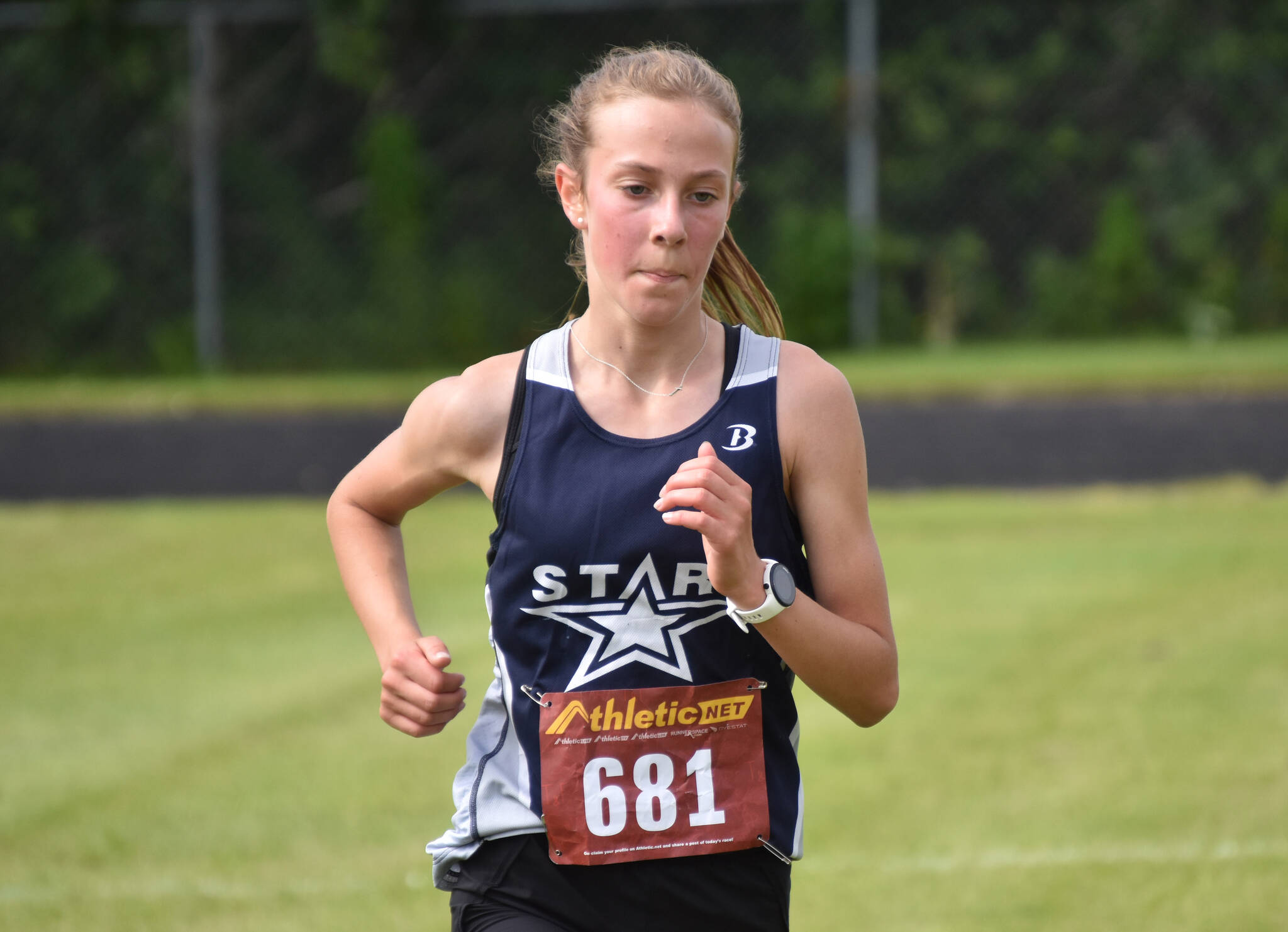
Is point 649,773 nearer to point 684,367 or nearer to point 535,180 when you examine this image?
point 684,367

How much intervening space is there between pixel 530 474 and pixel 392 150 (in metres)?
9.89

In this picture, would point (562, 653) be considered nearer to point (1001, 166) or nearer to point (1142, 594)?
point (1142, 594)

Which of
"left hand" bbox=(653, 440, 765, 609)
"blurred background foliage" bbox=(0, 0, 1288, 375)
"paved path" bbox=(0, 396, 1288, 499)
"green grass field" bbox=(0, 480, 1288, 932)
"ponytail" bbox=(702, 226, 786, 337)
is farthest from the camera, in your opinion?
"blurred background foliage" bbox=(0, 0, 1288, 375)

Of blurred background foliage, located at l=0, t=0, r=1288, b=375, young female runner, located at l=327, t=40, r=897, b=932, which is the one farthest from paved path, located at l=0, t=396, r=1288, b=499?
young female runner, located at l=327, t=40, r=897, b=932

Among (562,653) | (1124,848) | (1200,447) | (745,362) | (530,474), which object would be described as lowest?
(1124,848)

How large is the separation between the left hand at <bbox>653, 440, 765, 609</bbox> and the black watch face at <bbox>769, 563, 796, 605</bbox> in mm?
19

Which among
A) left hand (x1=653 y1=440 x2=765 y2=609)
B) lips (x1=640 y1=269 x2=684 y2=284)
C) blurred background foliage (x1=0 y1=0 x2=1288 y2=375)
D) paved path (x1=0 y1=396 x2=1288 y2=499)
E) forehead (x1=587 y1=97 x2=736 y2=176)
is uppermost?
blurred background foliage (x1=0 y1=0 x2=1288 y2=375)

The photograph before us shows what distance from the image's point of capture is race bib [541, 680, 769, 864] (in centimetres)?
187

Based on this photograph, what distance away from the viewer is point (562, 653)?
6.23 feet

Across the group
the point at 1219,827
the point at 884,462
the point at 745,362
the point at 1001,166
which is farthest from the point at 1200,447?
the point at 745,362

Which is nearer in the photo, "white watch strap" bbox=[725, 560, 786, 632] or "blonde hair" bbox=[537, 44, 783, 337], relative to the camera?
"white watch strap" bbox=[725, 560, 786, 632]

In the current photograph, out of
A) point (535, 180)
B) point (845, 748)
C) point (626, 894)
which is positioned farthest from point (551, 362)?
point (535, 180)

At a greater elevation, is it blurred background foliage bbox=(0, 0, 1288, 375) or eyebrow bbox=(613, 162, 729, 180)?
blurred background foliage bbox=(0, 0, 1288, 375)

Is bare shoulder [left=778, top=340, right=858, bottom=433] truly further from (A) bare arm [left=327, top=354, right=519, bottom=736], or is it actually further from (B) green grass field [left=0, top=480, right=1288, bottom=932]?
(B) green grass field [left=0, top=480, right=1288, bottom=932]
